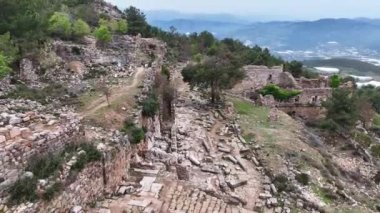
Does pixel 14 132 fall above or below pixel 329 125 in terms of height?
above

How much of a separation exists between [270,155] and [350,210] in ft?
17.5

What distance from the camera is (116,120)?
59.5ft

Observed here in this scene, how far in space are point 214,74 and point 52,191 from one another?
20600 mm

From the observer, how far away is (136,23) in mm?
50469

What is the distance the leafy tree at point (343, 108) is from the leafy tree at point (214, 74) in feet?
23.6

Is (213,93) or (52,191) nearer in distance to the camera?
(52,191)

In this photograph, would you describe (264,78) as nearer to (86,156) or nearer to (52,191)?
(86,156)

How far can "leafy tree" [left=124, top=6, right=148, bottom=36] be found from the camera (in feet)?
162

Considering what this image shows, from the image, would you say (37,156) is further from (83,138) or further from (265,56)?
(265,56)

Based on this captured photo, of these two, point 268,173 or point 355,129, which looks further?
point 355,129

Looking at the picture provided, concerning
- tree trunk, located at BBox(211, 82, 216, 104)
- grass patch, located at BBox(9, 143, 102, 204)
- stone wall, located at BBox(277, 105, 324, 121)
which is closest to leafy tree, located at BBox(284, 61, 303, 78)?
stone wall, located at BBox(277, 105, 324, 121)

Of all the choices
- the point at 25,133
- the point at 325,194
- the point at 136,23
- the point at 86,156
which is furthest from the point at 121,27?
the point at 25,133

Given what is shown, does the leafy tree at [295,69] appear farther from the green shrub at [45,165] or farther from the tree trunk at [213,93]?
the green shrub at [45,165]

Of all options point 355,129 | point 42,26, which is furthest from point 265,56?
point 42,26
